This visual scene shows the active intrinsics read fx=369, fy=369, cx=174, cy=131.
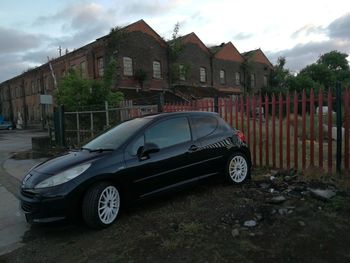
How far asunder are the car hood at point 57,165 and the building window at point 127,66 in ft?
83.4

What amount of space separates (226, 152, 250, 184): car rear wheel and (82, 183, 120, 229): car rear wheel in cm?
235

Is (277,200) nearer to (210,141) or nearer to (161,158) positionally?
(210,141)

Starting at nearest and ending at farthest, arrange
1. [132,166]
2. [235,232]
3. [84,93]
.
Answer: [235,232], [132,166], [84,93]

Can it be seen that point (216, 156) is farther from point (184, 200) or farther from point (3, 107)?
point (3, 107)

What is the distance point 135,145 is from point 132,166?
359mm

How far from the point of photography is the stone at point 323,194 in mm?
5469

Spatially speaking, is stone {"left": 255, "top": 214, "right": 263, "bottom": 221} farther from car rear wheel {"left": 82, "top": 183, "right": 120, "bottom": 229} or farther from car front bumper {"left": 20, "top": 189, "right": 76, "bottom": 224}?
car front bumper {"left": 20, "top": 189, "right": 76, "bottom": 224}

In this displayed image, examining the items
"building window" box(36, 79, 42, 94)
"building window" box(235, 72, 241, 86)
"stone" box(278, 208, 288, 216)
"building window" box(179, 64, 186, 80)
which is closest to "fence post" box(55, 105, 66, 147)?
"stone" box(278, 208, 288, 216)

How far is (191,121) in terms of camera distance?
6477 mm

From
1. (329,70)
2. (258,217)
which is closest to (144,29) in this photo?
(258,217)

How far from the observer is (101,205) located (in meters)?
5.02

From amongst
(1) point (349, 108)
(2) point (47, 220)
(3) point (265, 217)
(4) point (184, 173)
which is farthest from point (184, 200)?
(1) point (349, 108)

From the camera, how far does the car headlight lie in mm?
4895

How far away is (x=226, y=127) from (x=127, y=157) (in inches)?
94.0
